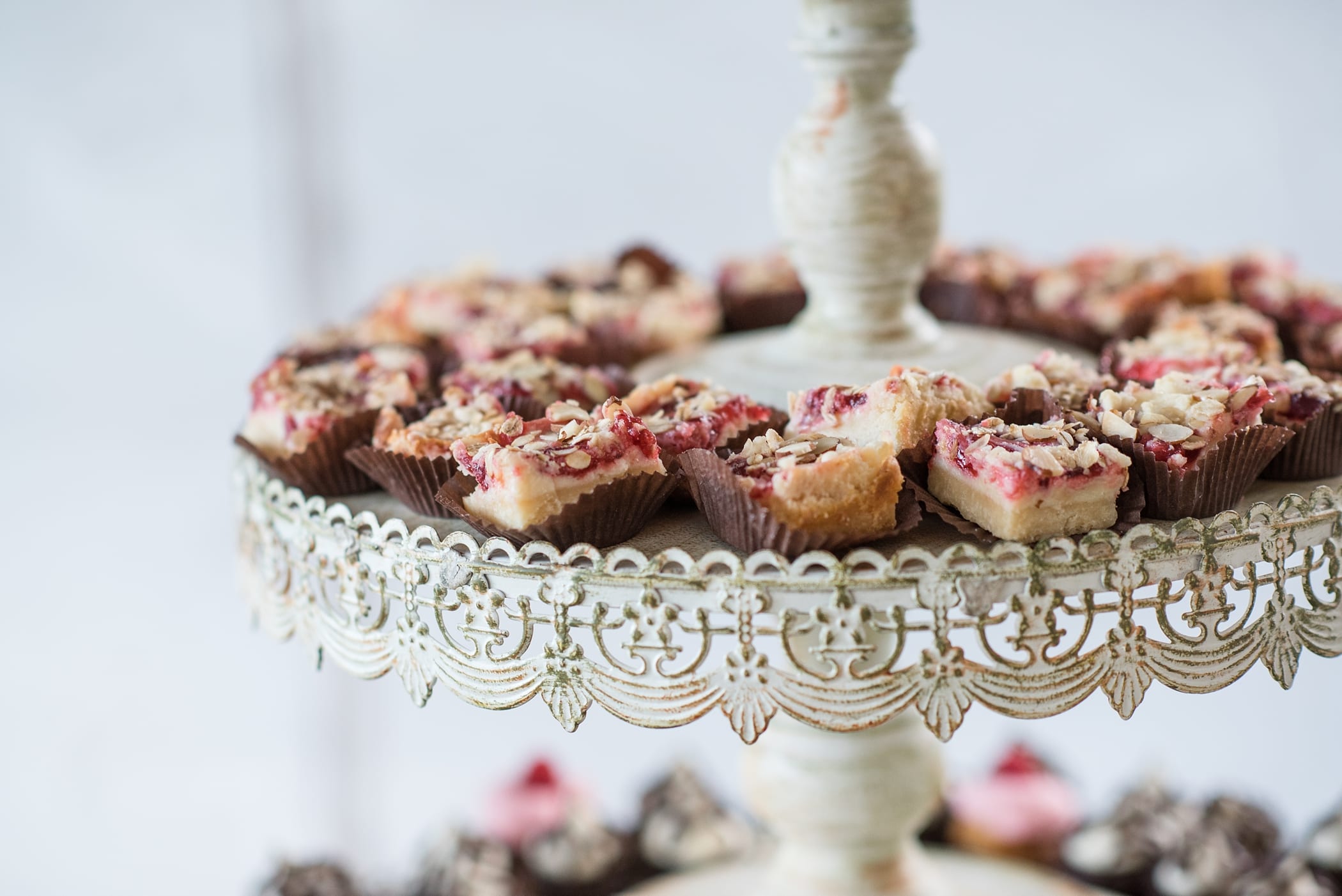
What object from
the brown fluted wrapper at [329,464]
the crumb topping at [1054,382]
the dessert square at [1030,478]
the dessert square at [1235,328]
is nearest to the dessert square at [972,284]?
the dessert square at [1235,328]

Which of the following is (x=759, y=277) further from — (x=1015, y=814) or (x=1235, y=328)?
(x=1015, y=814)

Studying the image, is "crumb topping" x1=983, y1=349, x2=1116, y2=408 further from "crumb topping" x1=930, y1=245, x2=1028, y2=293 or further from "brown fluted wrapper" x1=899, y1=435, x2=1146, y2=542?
"crumb topping" x1=930, y1=245, x2=1028, y2=293

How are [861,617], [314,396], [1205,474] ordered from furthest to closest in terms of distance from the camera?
[314,396], [1205,474], [861,617]

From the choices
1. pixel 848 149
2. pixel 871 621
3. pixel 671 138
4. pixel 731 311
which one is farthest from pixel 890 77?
pixel 671 138

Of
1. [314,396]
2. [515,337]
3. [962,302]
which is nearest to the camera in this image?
[314,396]

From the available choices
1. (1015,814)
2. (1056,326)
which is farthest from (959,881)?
(1056,326)

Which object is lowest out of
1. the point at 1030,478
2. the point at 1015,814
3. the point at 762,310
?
the point at 1015,814

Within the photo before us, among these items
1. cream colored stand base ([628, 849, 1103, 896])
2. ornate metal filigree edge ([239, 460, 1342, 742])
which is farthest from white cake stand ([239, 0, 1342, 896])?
cream colored stand base ([628, 849, 1103, 896])
